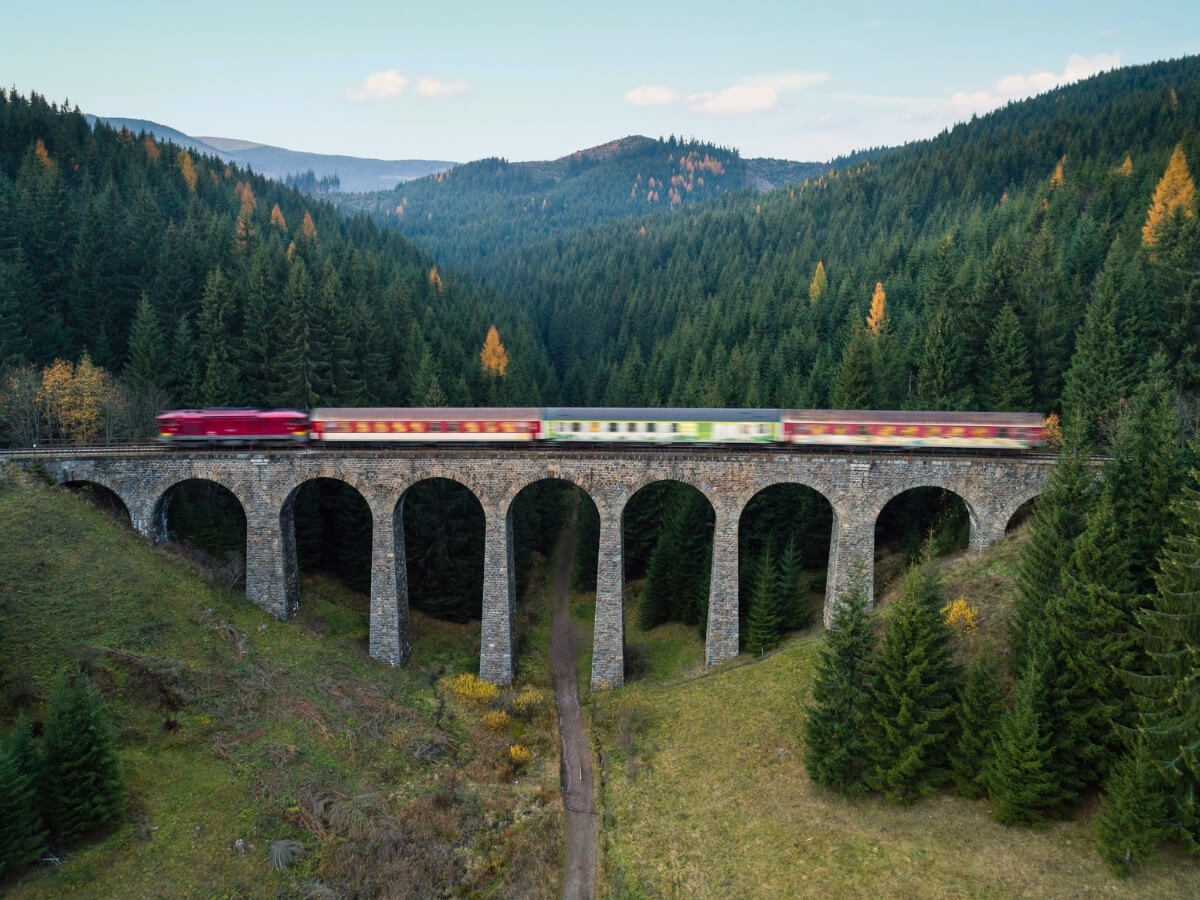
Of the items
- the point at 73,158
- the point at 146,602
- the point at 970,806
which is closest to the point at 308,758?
the point at 146,602

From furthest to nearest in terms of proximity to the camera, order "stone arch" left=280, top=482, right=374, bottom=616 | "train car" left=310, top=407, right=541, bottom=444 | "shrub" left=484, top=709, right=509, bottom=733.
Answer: "stone arch" left=280, top=482, right=374, bottom=616
"train car" left=310, top=407, right=541, bottom=444
"shrub" left=484, top=709, right=509, bottom=733

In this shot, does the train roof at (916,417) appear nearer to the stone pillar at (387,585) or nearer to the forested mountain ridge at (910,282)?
the forested mountain ridge at (910,282)

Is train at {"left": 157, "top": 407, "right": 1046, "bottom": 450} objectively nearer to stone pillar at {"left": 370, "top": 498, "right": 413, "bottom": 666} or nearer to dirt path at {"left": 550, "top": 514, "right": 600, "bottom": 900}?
stone pillar at {"left": 370, "top": 498, "right": 413, "bottom": 666}

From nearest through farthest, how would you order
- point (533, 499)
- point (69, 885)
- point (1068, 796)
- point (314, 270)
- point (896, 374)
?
1. point (69, 885)
2. point (1068, 796)
3. point (896, 374)
4. point (533, 499)
5. point (314, 270)

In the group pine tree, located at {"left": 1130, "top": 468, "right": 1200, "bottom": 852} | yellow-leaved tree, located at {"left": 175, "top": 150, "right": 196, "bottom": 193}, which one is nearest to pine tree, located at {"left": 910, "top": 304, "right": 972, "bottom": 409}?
pine tree, located at {"left": 1130, "top": 468, "right": 1200, "bottom": 852}

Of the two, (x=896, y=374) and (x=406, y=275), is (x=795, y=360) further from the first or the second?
(x=406, y=275)
